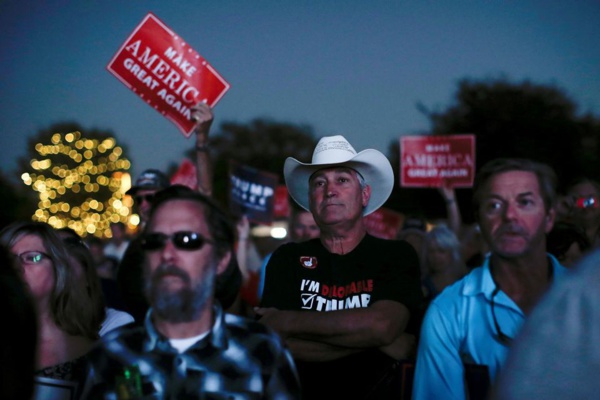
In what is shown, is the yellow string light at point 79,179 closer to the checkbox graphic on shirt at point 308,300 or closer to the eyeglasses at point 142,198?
the eyeglasses at point 142,198

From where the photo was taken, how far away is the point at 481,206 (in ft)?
11.2

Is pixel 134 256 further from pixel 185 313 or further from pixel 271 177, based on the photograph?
pixel 271 177

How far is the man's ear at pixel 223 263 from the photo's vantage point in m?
2.88

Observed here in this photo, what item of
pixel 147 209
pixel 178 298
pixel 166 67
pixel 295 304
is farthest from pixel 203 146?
pixel 178 298

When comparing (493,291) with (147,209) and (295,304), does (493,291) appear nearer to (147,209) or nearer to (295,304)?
(295,304)

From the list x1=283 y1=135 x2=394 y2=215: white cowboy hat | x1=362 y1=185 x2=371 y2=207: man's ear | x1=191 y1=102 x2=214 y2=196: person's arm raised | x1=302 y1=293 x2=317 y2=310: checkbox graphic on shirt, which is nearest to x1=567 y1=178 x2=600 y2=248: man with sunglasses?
x1=283 y1=135 x2=394 y2=215: white cowboy hat

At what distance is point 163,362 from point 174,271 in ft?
1.05

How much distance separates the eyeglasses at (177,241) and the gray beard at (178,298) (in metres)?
0.09

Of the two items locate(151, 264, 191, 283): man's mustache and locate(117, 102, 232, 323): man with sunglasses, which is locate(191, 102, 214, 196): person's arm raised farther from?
locate(151, 264, 191, 283): man's mustache

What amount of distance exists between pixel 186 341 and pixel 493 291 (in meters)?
1.35

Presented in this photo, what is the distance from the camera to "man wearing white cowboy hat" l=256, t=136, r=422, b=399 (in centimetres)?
343

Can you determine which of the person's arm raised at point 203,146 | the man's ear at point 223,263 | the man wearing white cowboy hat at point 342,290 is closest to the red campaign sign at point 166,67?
the person's arm raised at point 203,146

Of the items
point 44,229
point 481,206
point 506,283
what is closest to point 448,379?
point 506,283

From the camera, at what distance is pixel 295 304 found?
3660 millimetres
